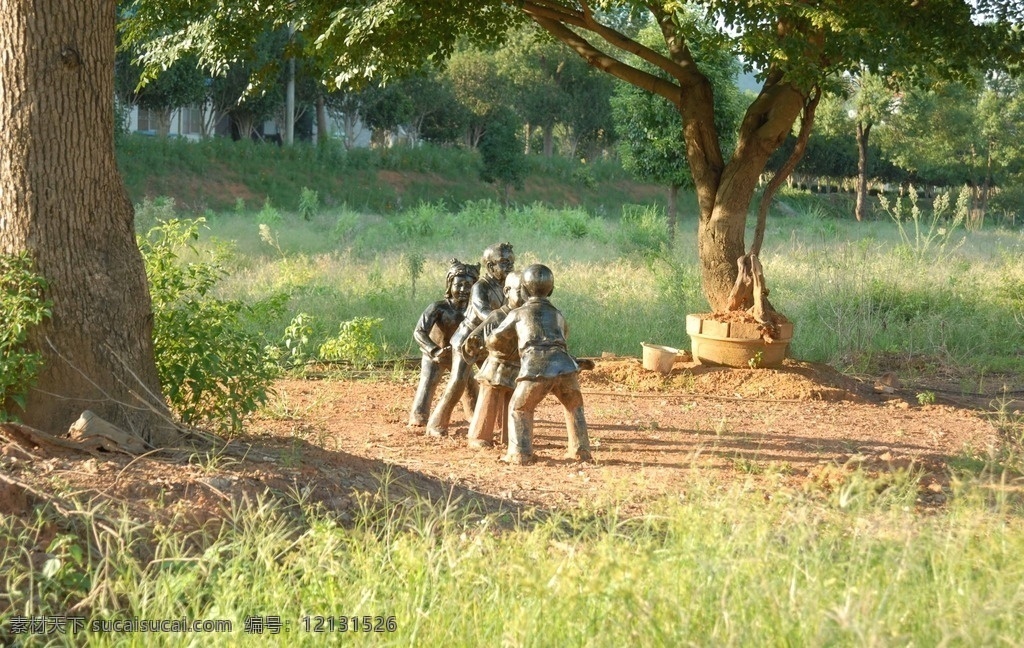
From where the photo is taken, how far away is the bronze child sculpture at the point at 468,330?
7180 mm

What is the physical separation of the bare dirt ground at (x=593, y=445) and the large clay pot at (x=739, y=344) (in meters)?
0.14

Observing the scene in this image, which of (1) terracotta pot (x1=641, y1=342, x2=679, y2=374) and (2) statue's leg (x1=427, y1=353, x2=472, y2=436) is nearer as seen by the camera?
(2) statue's leg (x1=427, y1=353, x2=472, y2=436)

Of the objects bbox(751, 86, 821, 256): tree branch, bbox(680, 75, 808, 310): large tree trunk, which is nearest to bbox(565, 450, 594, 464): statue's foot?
bbox(751, 86, 821, 256): tree branch

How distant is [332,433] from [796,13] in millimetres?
4325

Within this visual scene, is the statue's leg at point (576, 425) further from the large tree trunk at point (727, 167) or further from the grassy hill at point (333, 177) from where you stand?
the grassy hill at point (333, 177)

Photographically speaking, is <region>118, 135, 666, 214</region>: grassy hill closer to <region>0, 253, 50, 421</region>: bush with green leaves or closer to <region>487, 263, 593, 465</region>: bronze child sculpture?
<region>487, 263, 593, 465</region>: bronze child sculpture

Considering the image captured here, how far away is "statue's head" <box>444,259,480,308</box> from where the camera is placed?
7531mm

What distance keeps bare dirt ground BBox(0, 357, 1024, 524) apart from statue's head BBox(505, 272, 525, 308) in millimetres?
915

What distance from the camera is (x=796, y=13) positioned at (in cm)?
791

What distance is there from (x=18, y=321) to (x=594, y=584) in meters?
2.97

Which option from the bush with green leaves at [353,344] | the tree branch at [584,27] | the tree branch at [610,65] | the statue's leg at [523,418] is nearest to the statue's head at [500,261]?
the statue's leg at [523,418]

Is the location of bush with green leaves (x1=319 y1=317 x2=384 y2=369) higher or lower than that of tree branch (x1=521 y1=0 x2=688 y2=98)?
lower

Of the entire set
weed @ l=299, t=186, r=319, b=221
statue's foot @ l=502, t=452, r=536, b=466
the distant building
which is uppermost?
the distant building

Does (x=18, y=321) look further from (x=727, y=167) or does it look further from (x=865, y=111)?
(x=865, y=111)
